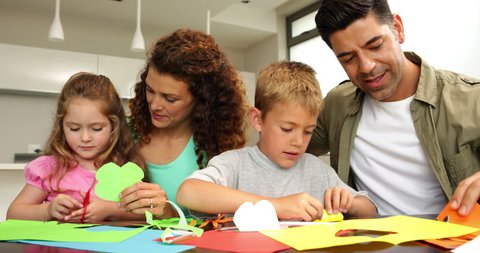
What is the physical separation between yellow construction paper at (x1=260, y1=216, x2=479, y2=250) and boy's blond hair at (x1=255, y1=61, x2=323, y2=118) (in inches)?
16.8

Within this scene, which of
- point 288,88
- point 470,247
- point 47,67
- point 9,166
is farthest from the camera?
point 47,67

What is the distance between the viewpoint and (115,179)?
81 centimetres

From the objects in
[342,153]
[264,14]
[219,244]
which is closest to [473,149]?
[342,153]

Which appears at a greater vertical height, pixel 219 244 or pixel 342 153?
pixel 342 153

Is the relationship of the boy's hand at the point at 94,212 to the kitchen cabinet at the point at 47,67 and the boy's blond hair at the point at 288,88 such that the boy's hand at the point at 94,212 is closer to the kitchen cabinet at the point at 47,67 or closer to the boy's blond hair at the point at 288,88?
the boy's blond hair at the point at 288,88

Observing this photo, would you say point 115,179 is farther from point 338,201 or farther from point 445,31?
point 445,31

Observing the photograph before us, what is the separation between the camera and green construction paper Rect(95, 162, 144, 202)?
0.79m

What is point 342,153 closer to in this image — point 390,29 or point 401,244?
point 390,29

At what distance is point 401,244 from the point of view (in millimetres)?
500

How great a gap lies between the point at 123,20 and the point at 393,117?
345 cm

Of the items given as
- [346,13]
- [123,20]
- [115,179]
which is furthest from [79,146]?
[123,20]

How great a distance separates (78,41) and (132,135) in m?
3.29

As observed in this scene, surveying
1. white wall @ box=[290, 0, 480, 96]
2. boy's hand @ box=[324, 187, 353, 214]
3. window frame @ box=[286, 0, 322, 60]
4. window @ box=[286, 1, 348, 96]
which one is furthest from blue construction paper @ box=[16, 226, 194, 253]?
window frame @ box=[286, 0, 322, 60]

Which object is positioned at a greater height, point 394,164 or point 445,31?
point 445,31
